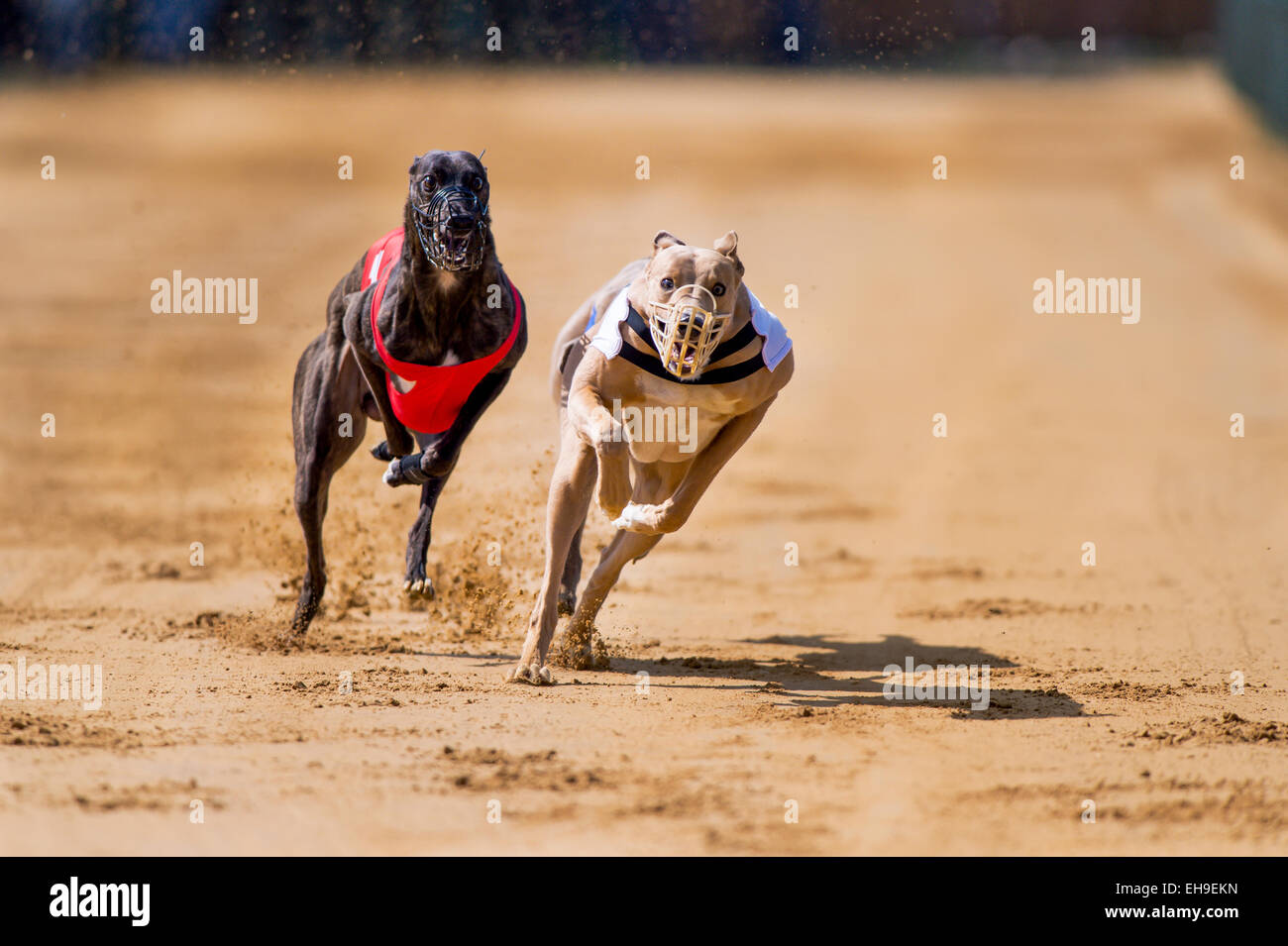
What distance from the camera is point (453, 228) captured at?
5164mm

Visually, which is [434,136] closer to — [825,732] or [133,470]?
[133,470]

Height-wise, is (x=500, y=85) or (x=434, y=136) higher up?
(x=500, y=85)

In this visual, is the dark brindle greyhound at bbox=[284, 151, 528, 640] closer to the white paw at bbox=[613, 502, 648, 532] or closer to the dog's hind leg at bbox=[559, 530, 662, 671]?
the dog's hind leg at bbox=[559, 530, 662, 671]

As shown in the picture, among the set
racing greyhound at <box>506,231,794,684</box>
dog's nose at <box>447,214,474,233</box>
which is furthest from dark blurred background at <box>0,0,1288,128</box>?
dog's nose at <box>447,214,474,233</box>

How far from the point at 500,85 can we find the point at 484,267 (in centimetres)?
2216

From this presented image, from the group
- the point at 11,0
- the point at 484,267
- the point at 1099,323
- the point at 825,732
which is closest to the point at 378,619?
the point at 484,267

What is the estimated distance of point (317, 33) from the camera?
17281 mm

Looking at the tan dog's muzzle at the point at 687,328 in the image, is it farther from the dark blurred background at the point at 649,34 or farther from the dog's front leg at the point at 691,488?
the dark blurred background at the point at 649,34

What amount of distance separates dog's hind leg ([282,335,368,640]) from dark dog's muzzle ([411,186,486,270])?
1.05 meters

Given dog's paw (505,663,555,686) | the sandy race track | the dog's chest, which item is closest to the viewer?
the sandy race track

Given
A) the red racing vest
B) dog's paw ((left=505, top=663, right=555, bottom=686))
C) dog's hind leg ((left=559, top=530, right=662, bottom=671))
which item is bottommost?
dog's paw ((left=505, top=663, right=555, bottom=686))

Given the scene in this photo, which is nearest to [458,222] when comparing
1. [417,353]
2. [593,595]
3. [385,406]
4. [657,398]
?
[417,353]

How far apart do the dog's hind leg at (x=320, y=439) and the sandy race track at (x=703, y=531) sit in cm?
29

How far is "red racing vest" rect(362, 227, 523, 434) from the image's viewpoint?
5.63 m
